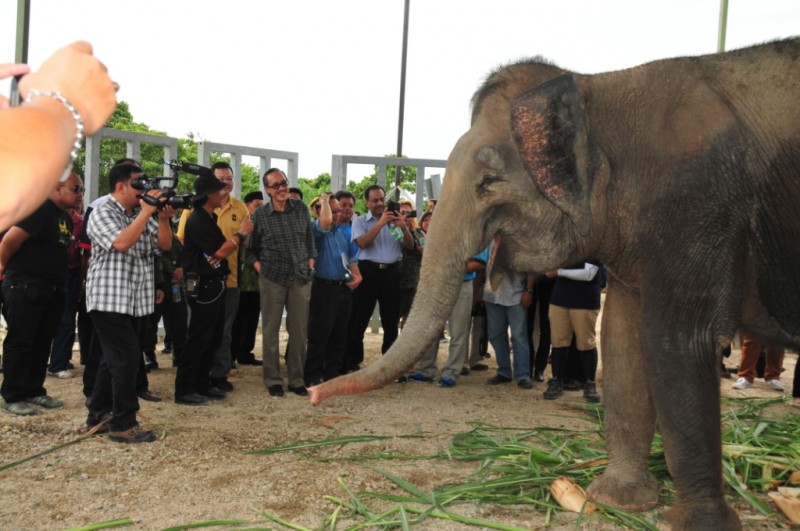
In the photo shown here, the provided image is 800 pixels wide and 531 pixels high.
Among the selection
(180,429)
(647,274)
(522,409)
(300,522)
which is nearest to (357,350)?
(522,409)

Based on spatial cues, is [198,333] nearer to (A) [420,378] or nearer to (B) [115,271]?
(B) [115,271]

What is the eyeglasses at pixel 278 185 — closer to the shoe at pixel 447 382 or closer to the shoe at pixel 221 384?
the shoe at pixel 221 384

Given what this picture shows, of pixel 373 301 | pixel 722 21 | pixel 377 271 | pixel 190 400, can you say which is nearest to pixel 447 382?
pixel 373 301

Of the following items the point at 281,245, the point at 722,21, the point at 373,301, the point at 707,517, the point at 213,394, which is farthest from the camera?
the point at 722,21

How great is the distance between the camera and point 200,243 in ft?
23.9

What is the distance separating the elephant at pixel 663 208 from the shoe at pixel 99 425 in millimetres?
3295

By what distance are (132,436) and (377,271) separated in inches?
157

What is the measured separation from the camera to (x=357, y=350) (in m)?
9.43

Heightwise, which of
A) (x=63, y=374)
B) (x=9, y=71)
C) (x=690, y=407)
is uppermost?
(x=9, y=71)

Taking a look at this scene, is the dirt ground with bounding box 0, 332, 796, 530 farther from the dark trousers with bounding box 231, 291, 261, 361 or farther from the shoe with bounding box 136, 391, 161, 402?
the dark trousers with bounding box 231, 291, 261, 361

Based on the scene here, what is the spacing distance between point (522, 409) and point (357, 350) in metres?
2.58

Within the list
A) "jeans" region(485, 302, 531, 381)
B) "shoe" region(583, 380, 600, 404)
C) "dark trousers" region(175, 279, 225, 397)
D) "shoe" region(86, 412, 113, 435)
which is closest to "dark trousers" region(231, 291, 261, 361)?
"dark trousers" region(175, 279, 225, 397)

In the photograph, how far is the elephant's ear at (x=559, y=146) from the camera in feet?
12.1

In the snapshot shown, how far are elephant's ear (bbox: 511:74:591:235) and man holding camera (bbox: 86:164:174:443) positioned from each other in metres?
3.05
